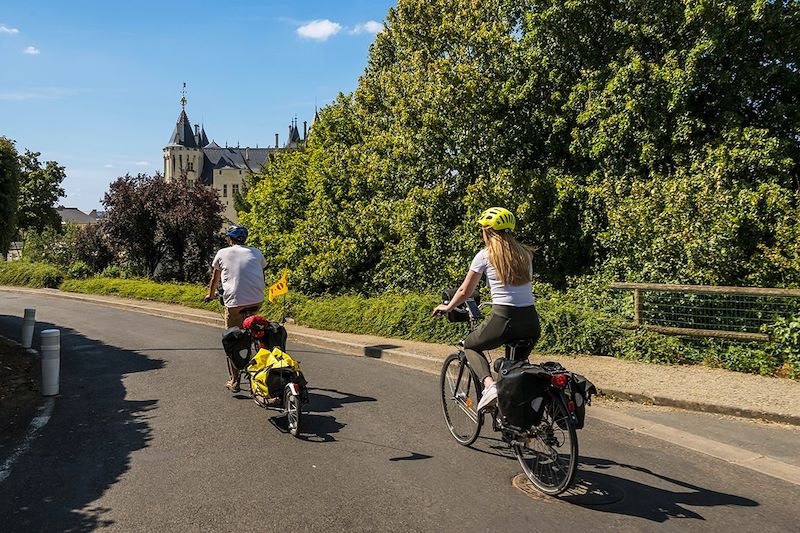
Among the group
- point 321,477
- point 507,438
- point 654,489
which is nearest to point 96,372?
point 321,477

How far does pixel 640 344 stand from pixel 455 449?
5.15 m

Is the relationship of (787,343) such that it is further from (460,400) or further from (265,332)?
(265,332)

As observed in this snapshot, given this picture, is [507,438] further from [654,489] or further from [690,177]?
[690,177]

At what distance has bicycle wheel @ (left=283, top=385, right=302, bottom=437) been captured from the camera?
5.95 metres

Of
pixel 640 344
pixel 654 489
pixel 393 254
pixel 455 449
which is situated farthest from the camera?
pixel 393 254

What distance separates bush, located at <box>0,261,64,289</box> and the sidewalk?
25.4 metres

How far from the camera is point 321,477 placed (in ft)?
16.0

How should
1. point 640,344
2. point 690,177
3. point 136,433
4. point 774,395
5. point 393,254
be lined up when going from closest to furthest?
1. point 136,433
2. point 774,395
3. point 640,344
4. point 690,177
5. point 393,254

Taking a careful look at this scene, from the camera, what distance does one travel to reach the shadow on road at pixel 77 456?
4230mm

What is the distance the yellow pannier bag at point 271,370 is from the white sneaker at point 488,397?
1.95 meters

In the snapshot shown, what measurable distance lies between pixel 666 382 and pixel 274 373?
4866 mm

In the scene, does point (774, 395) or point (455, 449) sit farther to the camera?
point (774, 395)

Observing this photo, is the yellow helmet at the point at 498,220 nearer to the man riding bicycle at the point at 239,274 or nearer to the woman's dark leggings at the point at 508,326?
the woman's dark leggings at the point at 508,326

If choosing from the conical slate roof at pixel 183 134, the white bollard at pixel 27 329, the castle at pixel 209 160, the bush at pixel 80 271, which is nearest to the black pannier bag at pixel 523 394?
the white bollard at pixel 27 329
